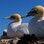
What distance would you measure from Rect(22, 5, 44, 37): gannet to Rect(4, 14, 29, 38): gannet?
466 cm

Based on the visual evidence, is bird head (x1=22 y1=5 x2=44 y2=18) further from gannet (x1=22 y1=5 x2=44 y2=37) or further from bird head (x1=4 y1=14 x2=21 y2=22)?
bird head (x1=4 y1=14 x2=21 y2=22)

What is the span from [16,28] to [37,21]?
5.49 metres

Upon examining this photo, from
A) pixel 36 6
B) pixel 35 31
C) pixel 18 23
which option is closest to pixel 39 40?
pixel 35 31

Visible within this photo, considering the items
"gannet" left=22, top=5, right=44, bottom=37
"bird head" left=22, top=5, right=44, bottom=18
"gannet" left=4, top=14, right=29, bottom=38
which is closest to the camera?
"gannet" left=22, top=5, right=44, bottom=37

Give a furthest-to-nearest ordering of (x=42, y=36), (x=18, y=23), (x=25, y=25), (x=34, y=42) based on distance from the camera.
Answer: (x=18, y=23)
(x=25, y=25)
(x=42, y=36)
(x=34, y=42)

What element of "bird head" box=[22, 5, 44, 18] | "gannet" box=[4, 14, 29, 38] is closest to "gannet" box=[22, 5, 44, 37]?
"bird head" box=[22, 5, 44, 18]

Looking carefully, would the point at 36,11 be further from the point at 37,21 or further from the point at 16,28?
the point at 16,28

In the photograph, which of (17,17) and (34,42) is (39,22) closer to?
(34,42)

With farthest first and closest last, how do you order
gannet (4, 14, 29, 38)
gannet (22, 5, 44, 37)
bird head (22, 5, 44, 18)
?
1. gannet (4, 14, 29, 38)
2. bird head (22, 5, 44, 18)
3. gannet (22, 5, 44, 37)

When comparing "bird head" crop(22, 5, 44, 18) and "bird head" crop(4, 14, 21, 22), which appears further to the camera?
"bird head" crop(4, 14, 21, 22)

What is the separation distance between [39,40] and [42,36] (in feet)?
1.82

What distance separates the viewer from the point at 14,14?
1441 cm

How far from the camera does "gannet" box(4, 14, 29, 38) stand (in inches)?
508

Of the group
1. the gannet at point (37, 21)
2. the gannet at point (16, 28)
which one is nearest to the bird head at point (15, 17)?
the gannet at point (16, 28)
